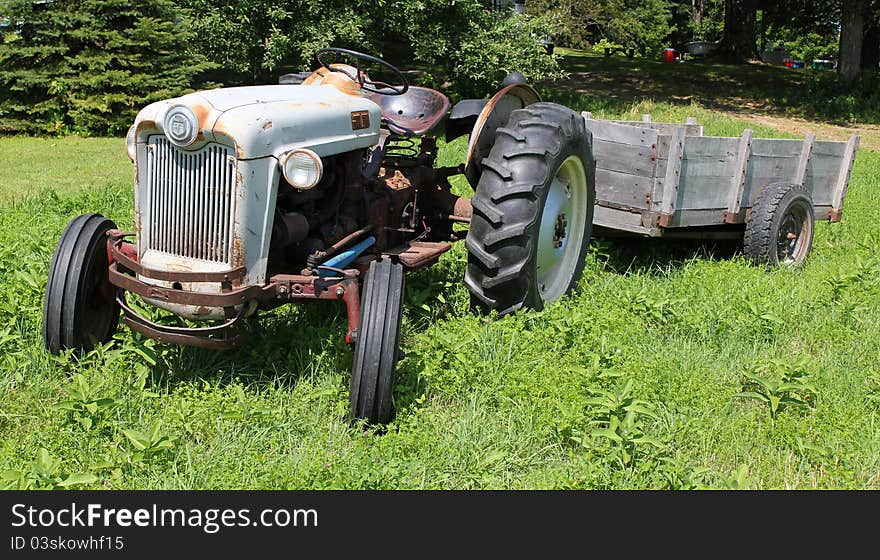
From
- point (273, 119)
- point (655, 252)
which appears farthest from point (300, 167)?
point (655, 252)

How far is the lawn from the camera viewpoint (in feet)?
11.0

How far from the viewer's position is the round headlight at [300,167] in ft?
12.0

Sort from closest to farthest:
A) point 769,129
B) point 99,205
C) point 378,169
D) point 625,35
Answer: point 378,169, point 99,205, point 769,129, point 625,35

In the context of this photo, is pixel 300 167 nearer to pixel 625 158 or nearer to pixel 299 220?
pixel 299 220

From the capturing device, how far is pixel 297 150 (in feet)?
12.0

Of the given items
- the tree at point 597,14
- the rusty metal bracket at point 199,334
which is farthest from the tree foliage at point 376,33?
the rusty metal bracket at point 199,334

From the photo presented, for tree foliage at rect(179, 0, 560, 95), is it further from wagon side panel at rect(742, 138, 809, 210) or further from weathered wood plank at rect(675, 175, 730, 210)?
weathered wood plank at rect(675, 175, 730, 210)

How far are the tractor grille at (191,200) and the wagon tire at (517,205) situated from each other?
1463 millimetres

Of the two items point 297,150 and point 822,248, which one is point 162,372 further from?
point 822,248

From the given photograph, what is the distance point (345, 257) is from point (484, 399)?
967 mm

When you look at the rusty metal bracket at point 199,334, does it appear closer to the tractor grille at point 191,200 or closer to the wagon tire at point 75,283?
the tractor grille at point 191,200

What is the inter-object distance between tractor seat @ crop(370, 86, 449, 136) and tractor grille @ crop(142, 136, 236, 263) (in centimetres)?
161

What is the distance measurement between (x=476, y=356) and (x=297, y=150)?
1.41 m

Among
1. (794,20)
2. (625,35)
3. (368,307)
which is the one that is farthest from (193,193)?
(625,35)
